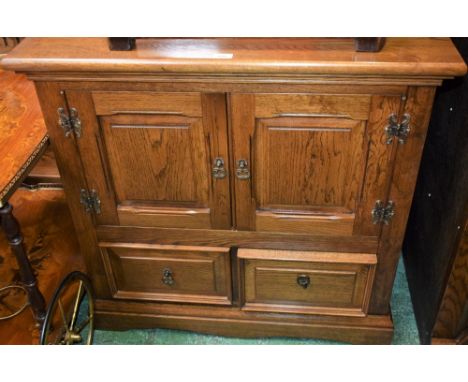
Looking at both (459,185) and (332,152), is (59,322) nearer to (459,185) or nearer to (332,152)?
(332,152)

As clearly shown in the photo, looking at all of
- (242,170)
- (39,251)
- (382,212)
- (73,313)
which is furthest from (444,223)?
(39,251)

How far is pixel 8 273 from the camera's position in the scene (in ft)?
5.70

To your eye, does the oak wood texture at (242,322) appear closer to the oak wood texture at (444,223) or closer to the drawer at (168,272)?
the drawer at (168,272)

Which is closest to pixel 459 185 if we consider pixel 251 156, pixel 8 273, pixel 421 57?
pixel 421 57

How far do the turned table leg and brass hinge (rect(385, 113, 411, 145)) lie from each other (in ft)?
2.92

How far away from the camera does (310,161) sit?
1.26 metres

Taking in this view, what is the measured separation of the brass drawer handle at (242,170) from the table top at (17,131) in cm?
50

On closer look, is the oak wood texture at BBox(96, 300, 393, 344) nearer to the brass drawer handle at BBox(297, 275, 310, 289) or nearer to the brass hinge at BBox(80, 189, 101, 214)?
the brass drawer handle at BBox(297, 275, 310, 289)

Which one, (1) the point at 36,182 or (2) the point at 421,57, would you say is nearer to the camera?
(2) the point at 421,57

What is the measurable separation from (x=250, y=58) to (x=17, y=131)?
673 mm

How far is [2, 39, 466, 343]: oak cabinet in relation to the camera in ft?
3.66

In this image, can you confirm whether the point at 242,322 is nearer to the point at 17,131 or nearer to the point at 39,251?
the point at 39,251
